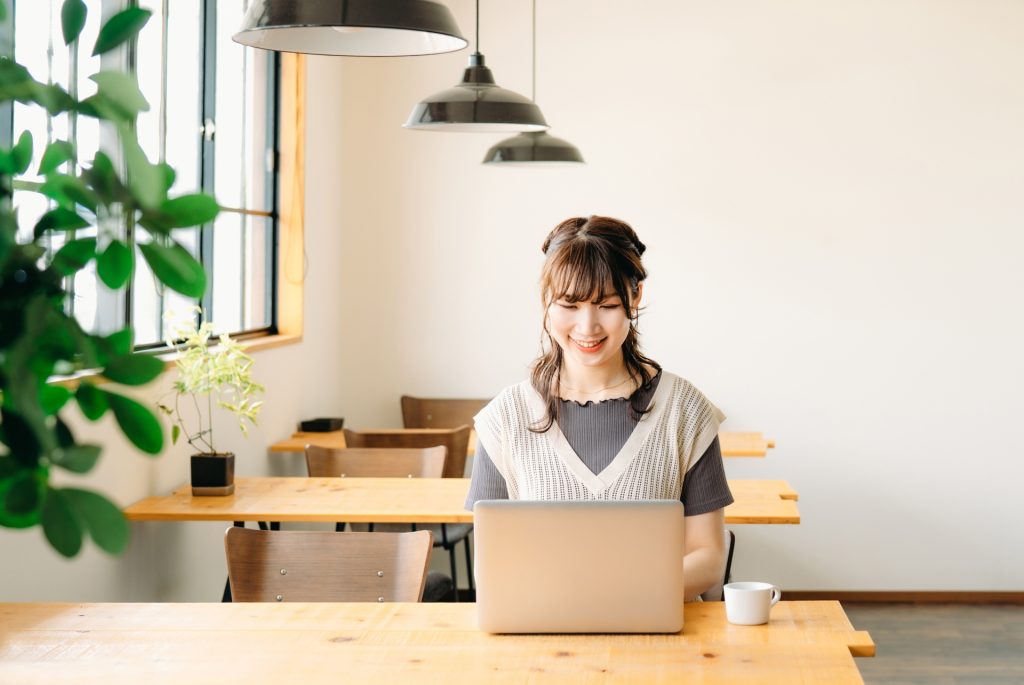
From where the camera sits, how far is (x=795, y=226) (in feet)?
18.2

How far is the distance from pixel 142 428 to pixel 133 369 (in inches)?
1.4

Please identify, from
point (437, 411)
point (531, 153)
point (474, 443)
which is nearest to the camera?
point (531, 153)

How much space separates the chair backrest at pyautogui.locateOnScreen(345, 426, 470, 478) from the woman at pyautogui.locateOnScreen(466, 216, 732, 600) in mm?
2223

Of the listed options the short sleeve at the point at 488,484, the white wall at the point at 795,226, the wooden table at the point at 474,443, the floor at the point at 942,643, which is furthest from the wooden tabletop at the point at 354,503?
the white wall at the point at 795,226

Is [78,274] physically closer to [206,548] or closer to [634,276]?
[634,276]

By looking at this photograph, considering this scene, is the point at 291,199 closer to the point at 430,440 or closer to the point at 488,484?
the point at 430,440

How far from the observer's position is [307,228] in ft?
17.2

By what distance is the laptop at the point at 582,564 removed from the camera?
1782 millimetres

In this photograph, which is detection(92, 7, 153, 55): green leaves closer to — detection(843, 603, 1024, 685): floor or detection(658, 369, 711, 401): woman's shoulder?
detection(658, 369, 711, 401): woman's shoulder

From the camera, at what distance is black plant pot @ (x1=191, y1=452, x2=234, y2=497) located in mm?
3510

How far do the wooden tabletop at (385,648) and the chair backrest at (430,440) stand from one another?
2.30m

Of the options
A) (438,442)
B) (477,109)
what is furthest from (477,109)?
(438,442)

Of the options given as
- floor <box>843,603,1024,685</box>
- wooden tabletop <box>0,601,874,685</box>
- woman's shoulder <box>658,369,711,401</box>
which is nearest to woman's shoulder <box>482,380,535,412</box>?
woman's shoulder <box>658,369,711,401</box>

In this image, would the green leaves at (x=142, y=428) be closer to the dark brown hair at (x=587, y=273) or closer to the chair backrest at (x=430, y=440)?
the dark brown hair at (x=587, y=273)
